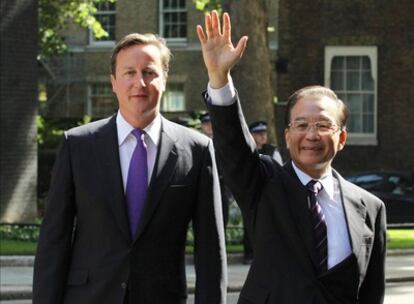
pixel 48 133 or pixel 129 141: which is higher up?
pixel 48 133

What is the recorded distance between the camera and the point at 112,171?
465 centimetres

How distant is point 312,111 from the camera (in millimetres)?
4324

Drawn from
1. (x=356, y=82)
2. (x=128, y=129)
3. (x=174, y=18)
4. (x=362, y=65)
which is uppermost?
(x=174, y=18)

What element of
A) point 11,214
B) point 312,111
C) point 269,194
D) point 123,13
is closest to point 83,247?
point 269,194

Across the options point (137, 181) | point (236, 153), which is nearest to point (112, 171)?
point (137, 181)

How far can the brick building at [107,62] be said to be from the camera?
37.3m

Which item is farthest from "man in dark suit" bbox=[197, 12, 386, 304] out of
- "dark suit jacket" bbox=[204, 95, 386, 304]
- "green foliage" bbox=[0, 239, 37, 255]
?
"green foliage" bbox=[0, 239, 37, 255]

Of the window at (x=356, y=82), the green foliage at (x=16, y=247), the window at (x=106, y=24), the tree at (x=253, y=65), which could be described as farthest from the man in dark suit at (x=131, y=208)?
the window at (x=106, y=24)

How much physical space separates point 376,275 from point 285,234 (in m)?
0.45

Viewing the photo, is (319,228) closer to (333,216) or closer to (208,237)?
(333,216)

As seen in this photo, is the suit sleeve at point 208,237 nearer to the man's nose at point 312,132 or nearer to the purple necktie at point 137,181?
the purple necktie at point 137,181

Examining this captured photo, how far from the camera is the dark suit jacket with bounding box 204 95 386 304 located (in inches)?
166

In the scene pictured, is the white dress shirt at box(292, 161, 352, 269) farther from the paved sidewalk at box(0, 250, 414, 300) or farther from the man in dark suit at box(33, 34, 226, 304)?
the paved sidewalk at box(0, 250, 414, 300)

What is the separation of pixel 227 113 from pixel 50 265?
3.48 feet
